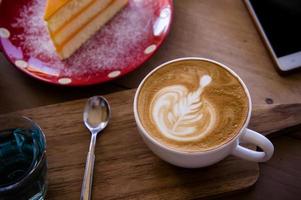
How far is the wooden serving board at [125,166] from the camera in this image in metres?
0.68

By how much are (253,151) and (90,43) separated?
436 millimetres

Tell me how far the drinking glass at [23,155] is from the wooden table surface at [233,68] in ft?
0.43

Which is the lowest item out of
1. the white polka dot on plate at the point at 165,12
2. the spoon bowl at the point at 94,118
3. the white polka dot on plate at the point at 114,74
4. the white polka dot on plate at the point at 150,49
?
the spoon bowl at the point at 94,118

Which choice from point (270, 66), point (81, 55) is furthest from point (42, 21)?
point (270, 66)

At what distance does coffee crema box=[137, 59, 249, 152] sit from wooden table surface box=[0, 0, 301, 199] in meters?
0.11

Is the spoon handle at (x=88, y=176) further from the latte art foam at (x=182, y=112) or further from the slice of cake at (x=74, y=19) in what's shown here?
the slice of cake at (x=74, y=19)

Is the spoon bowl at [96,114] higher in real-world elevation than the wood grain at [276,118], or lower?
higher

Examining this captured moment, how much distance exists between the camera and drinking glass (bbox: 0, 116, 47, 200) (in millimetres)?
639

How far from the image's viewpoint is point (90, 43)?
3.12 ft

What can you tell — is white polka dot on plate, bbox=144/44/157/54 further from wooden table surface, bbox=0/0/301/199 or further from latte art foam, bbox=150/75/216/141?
latte art foam, bbox=150/75/216/141

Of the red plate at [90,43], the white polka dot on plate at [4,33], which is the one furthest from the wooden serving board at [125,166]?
the white polka dot on plate at [4,33]

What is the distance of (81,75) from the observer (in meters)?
0.87

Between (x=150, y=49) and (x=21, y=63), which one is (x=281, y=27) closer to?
(x=150, y=49)

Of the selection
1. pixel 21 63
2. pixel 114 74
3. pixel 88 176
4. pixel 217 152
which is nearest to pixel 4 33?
pixel 21 63
